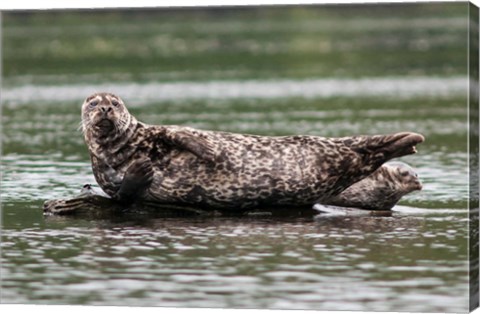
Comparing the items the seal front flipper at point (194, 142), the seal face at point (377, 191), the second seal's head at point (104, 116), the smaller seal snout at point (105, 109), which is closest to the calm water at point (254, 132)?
the seal face at point (377, 191)

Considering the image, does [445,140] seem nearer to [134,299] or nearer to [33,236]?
[33,236]

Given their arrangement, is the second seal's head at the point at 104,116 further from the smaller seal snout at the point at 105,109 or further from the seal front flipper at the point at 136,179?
the seal front flipper at the point at 136,179

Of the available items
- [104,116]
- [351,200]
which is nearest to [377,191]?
[351,200]

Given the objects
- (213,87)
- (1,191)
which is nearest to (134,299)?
(1,191)

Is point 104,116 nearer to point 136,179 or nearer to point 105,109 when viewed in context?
point 105,109

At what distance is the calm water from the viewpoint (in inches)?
482

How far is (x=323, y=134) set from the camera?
22016mm

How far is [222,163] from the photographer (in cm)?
1531

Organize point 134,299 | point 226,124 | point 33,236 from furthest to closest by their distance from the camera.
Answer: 1. point 226,124
2. point 33,236
3. point 134,299

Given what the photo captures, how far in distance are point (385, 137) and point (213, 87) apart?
51.3 feet

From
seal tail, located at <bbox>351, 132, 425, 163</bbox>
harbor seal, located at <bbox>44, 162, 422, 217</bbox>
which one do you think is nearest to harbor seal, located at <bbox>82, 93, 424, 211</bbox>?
seal tail, located at <bbox>351, 132, 425, 163</bbox>

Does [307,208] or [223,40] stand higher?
[223,40]

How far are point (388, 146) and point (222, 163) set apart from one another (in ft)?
5.15

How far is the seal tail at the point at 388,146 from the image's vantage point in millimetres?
15344
